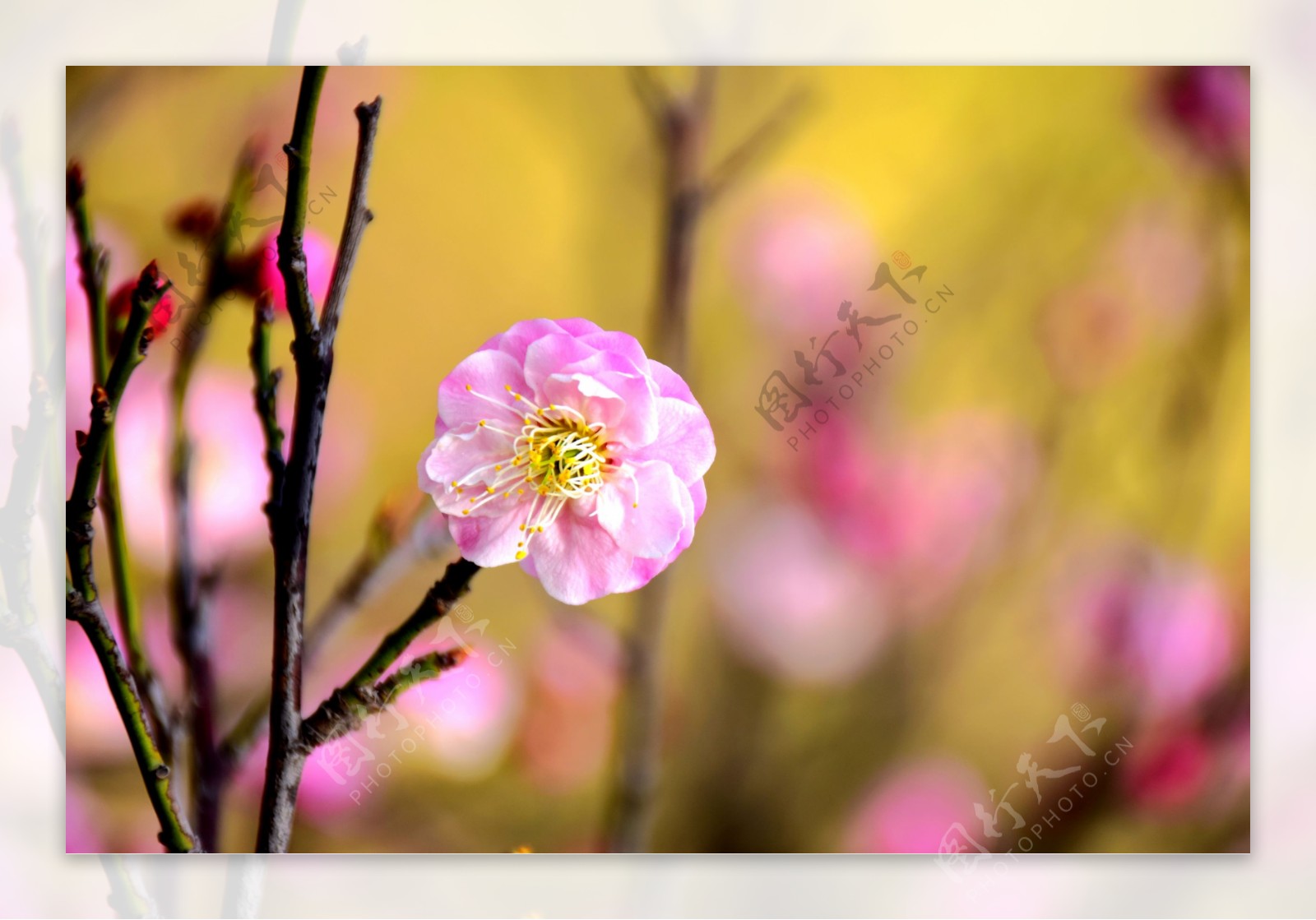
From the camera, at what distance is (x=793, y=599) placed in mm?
1241

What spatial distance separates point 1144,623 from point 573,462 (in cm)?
71

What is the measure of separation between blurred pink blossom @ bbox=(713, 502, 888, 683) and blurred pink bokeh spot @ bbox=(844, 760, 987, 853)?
0.14 meters

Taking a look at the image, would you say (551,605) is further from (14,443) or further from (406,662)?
(14,443)

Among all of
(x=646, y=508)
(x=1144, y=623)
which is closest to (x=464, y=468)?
(x=646, y=508)

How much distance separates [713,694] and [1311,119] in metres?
1.00

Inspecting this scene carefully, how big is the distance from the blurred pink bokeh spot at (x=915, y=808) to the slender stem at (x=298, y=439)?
0.65 metres

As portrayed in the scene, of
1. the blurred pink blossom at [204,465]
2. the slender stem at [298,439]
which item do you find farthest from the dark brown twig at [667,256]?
the blurred pink blossom at [204,465]

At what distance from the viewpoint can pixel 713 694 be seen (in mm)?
1238

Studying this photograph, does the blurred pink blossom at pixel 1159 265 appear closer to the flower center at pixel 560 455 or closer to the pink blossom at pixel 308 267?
the flower center at pixel 560 455

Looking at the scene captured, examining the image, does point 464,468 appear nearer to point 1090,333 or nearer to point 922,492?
point 922,492

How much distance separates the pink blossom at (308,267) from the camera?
119cm

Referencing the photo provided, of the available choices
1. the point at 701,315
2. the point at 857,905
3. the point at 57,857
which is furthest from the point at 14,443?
the point at 857,905

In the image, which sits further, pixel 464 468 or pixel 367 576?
pixel 367 576

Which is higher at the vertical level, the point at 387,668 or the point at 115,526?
the point at 115,526
